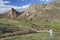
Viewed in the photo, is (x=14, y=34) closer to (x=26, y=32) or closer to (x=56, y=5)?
(x=26, y=32)

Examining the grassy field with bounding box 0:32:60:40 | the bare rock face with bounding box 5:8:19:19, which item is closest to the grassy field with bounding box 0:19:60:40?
the grassy field with bounding box 0:32:60:40

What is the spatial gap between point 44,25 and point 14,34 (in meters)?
1.50

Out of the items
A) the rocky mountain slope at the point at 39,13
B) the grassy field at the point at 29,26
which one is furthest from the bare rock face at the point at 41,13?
the grassy field at the point at 29,26

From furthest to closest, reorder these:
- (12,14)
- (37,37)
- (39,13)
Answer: (39,13)
(12,14)
(37,37)

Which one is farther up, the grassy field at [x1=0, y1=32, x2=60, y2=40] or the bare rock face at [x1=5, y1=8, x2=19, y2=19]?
the bare rock face at [x1=5, y1=8, x2=19, y2=19]

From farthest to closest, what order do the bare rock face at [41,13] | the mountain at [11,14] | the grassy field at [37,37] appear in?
1. the bare rock face at [41,13]
2. the mountain at [11,14]
3. the grassy field at [37,37]

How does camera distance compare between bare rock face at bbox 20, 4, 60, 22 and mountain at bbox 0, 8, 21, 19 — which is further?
bare rock face at bbox 20, 4, 60, 22

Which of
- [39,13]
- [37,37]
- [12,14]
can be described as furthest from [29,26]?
[12,14]

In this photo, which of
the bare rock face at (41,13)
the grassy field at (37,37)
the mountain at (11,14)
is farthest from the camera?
the bare rock face at (41,13)

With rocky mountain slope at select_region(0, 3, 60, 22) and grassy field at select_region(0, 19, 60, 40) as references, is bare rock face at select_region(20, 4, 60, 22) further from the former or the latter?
grassy field at select_region(0, 19, 60, 40)

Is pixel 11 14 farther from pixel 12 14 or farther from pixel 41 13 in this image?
pixel 41 13

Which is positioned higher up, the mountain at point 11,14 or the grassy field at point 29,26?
the mountain at point 11,14

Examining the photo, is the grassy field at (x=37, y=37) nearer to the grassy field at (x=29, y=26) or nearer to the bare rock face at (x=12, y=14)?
the grassy field at (x=29, y=26)

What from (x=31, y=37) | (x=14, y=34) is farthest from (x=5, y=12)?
(x=31, y=37)
